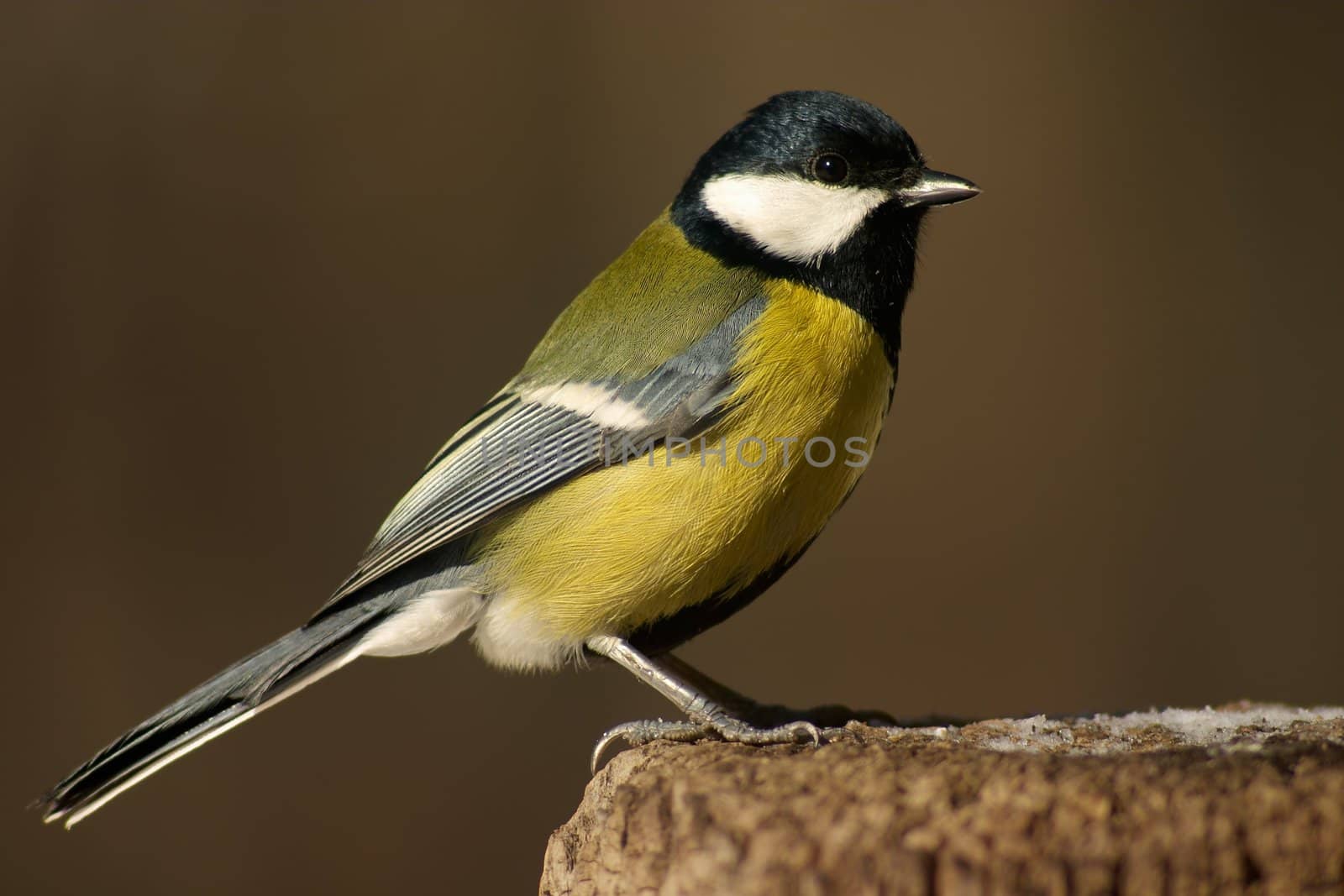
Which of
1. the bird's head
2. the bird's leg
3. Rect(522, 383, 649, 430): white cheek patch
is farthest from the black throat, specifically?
the bird's leg

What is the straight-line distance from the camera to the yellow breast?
178 cm

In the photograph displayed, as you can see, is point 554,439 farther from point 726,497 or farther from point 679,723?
point 679,723

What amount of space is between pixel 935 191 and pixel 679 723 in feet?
3.08

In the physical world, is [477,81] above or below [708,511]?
above

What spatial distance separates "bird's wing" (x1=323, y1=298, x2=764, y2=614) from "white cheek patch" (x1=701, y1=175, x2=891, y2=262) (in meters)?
0.14

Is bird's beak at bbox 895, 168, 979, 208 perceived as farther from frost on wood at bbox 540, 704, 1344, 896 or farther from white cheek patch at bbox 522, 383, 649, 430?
frost on wood at bbox 540, 704, 1344, 896

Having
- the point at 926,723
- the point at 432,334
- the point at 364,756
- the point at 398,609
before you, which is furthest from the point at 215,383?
the point at 926,723

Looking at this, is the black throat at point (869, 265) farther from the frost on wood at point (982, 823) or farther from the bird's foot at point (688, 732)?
the frost on wood at point (982, 823)

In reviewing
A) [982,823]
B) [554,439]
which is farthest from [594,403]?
[982,823]

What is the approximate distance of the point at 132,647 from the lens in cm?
326

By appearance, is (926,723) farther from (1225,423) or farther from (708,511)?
(1225,423)

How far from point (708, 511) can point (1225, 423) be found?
7.93 ft

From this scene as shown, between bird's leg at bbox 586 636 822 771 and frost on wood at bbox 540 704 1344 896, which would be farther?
bird's leg at bbox 586 636 822 771

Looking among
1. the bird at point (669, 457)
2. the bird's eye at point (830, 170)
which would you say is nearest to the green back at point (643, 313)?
the bird at point (669, 457)
